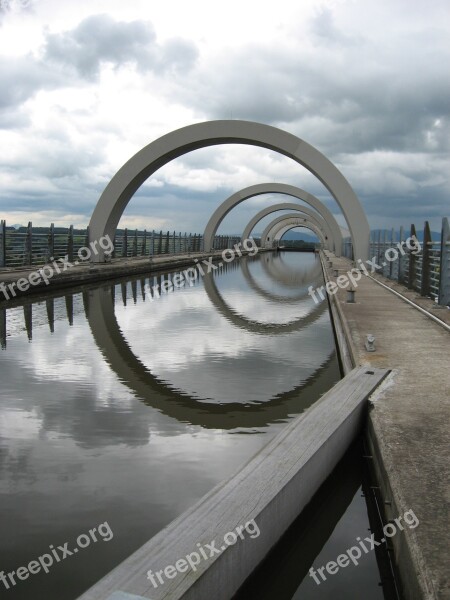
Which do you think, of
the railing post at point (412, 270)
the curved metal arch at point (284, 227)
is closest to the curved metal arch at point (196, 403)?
the railing post at point (412, 270)

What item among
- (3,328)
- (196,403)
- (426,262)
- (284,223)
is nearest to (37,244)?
(3,328)

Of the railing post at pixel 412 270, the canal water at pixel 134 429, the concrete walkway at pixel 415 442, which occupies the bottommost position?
the canal water at pixel 134 429

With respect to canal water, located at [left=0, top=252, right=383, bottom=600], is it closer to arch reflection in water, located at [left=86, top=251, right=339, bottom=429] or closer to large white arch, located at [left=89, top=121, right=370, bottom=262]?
arch reflection in water, located at [left=86, top=251, right=339, bottom=429]

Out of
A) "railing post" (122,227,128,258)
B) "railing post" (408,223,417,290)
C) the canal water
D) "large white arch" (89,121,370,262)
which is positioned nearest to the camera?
the canal water

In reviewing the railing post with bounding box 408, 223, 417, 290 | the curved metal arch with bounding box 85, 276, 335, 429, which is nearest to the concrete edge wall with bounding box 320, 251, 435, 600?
the curved metal arch with bounding box 85, 276, 335, 429

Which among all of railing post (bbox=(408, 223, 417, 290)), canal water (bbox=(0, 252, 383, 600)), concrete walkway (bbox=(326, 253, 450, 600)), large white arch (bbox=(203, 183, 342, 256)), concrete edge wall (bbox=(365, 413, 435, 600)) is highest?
large white arch (bbox=(203, 183, 342, 256))

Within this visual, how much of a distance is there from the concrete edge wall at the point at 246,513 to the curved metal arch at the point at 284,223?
5447 centimetres

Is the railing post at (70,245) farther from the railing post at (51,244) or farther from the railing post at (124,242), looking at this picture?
the railing post at (124,242)

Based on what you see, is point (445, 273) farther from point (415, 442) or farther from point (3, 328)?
point (3, 328)

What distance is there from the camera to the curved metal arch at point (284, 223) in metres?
57.5

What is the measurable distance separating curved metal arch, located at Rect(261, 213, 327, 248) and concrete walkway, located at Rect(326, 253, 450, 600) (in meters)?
52.0

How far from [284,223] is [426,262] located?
2154 inches

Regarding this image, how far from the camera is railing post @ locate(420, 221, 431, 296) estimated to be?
1012 cm

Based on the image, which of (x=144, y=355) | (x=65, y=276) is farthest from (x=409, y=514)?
(x=65, y=276)
